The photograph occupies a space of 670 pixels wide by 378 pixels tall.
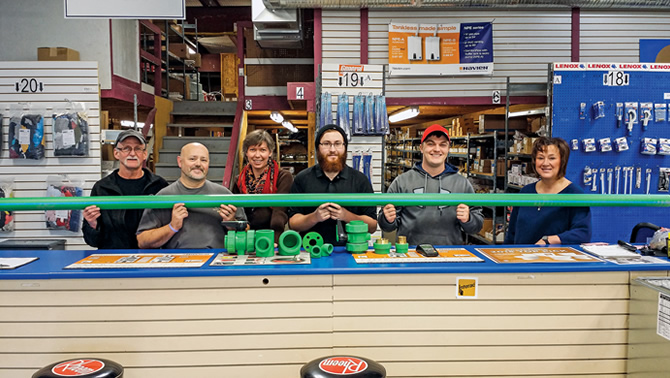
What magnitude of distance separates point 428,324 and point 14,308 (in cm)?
195

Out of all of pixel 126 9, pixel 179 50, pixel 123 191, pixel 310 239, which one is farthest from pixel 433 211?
pixel 179 50

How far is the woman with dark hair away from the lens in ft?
10.1

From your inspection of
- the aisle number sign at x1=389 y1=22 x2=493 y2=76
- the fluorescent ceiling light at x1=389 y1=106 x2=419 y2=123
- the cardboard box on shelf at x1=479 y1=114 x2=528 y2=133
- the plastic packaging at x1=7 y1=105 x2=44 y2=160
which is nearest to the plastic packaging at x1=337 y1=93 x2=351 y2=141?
the aisle number sign at x1=389 y1=22 x2=493 y2=76

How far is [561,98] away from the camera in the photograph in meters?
6.09

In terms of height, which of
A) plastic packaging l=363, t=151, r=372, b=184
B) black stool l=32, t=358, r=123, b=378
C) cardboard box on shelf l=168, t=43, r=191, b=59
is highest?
cardboard box on shelf l=168, t=43, r=191, b=59

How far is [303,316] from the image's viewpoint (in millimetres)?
2348

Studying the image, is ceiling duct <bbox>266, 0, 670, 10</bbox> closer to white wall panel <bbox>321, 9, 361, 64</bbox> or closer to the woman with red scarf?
white wall panel <bbox>321, 9, 361, 64</bbox>

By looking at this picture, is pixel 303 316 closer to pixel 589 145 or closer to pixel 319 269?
pixel 319 269

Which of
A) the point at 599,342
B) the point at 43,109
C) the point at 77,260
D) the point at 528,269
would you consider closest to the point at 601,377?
the point at 599,342

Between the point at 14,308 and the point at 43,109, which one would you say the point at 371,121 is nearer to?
the point at 43,109

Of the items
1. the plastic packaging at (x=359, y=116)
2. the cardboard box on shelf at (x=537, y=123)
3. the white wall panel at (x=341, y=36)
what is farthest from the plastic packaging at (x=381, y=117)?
the cardboard box on shelf at (x=537, y=123)

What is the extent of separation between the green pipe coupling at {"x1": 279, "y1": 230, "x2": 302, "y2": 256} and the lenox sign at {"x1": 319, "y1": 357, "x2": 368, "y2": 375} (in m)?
0.77

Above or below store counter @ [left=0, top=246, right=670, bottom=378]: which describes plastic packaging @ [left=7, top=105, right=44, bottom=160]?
above

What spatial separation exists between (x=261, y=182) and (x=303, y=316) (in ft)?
4.35
